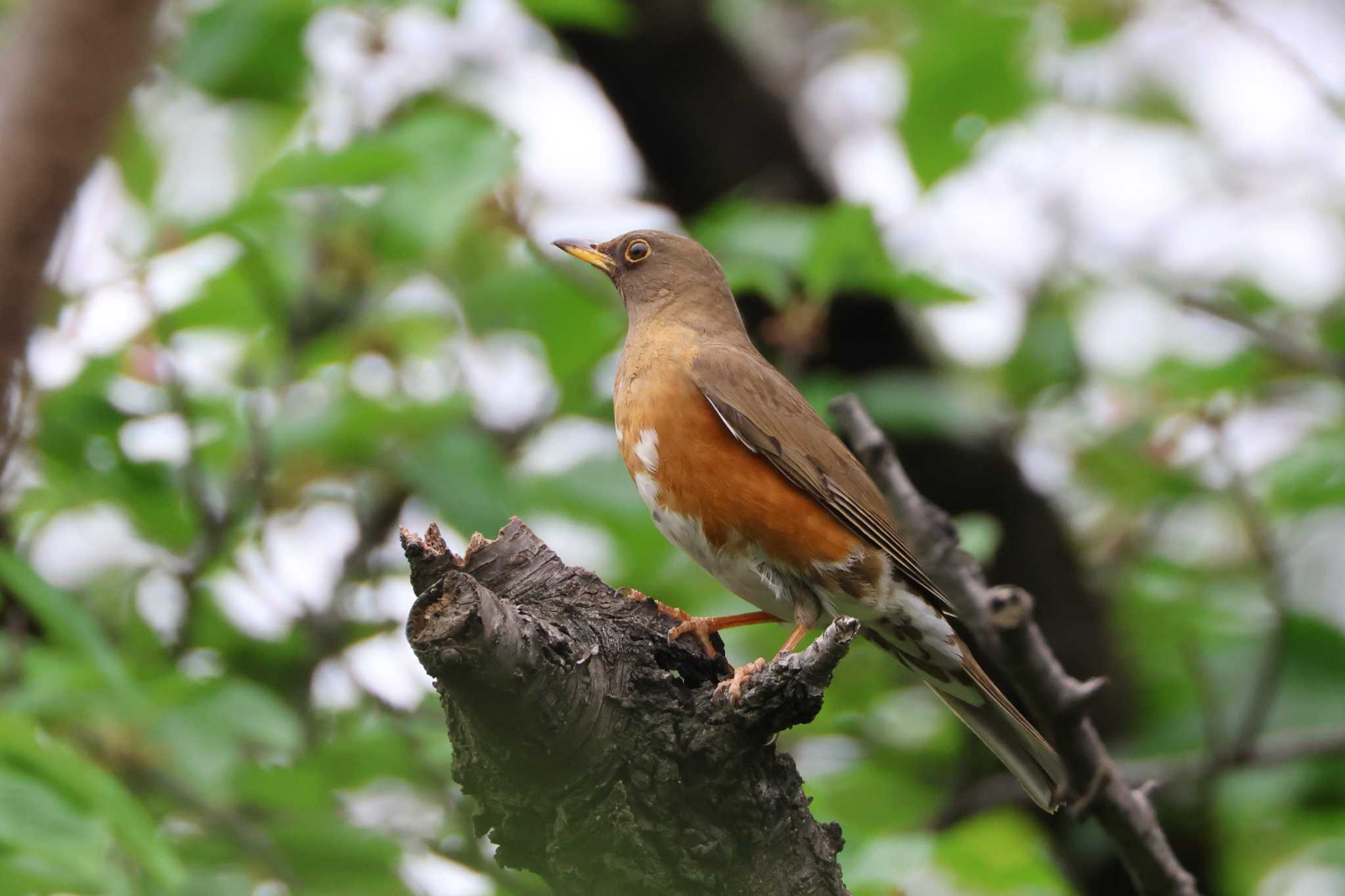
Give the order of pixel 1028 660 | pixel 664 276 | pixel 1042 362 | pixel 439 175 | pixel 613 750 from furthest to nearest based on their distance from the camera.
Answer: pixel 1042 362 → pixel 664 276 → pixel 439 175 → pixel 1028 660 → pixel 613 750

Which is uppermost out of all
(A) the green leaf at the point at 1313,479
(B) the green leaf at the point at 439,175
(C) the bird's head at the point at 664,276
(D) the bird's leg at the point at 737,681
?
(C) the bird's head at the point at 664,276

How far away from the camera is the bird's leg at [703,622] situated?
387 centimetres

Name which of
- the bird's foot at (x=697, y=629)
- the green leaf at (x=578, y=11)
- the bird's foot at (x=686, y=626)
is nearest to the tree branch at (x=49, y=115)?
the bird's foot at (x=686, y=626)

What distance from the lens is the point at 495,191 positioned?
21.2 feet

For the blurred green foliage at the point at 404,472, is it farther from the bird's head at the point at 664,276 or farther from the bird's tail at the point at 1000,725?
the bird's tail at the point at 1000,725

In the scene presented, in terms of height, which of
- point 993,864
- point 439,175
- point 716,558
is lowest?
point 993,864

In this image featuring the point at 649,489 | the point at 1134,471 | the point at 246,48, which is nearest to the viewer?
the point at 649,489

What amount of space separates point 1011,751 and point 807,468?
4.44ft

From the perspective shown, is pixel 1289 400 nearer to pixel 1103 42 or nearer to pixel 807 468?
pixel 1103 42

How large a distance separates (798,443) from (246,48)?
114 inches

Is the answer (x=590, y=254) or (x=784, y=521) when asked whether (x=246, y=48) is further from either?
(x=784, y=521)

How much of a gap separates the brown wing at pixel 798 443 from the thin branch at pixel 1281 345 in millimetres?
2115

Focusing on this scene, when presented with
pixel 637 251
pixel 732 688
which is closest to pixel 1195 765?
pixel 637 251

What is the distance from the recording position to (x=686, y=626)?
440cm
